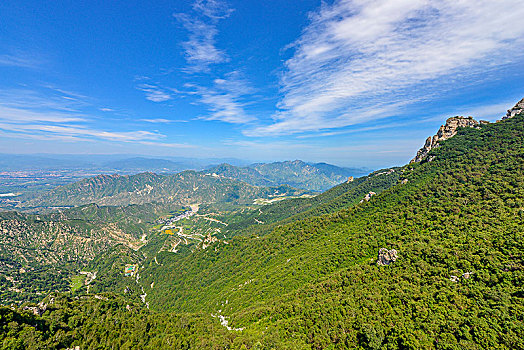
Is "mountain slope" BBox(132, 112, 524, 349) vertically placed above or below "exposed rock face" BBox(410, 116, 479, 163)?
below

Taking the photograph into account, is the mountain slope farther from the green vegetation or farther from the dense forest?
the green vegetation

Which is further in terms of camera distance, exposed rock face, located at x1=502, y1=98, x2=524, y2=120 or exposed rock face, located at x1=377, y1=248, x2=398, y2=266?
exposed rock face, located at x1=502, y1=98, x2=524, y2=120

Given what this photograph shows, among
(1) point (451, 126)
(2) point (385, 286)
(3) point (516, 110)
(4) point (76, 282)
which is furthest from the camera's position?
(4) point (76, 282)

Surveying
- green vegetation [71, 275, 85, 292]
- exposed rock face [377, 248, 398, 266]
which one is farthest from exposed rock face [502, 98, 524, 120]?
green vegetation [71, 275, 85, 292]

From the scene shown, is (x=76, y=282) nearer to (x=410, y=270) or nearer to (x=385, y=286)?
(x=385, y=286)

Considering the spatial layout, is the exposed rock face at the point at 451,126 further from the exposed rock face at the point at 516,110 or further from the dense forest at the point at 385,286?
the exposed rock face at the point at 516,110

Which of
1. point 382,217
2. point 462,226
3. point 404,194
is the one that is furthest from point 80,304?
point 404,194

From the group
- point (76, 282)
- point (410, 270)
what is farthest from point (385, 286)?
point (76, 282)
